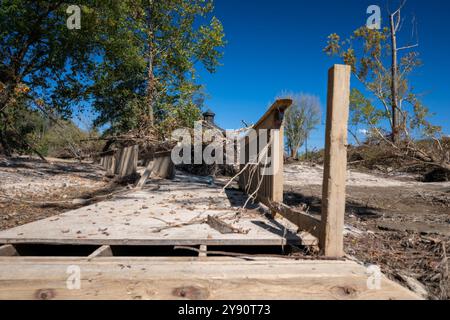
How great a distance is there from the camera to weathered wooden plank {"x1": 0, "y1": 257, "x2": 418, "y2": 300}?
4.81 feet

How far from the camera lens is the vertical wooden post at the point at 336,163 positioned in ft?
6.56

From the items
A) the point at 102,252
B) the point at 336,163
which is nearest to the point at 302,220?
the point at 336,163

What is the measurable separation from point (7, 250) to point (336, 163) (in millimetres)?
2699

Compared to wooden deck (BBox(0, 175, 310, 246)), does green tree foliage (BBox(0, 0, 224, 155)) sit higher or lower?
higher

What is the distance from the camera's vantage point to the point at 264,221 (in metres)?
3.26

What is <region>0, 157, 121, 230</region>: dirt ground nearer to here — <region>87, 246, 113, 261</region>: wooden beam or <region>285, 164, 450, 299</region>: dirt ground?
<region>87, 246, 113, 261</region>: wooden beam

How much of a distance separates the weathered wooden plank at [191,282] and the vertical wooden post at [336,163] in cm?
25

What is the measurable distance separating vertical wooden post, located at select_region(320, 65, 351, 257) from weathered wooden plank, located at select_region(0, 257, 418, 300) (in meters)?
0.25

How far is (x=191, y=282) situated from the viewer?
155cm

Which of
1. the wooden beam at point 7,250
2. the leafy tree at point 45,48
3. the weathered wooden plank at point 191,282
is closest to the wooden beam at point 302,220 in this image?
the weathered wooden plank at point 191,282

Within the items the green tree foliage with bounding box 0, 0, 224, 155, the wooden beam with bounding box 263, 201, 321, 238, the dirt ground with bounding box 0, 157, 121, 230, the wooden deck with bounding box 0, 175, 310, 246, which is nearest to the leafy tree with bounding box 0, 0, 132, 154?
the green tree foliage with bounding box 0, 0, 224, 155
